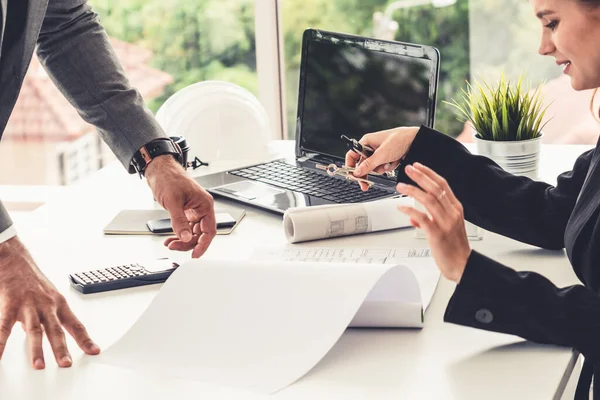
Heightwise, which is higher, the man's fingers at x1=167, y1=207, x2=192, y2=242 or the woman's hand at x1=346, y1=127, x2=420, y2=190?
the woman's hand at x1=346, y1=127, x2=420, y2=190

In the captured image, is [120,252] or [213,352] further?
[120,252]

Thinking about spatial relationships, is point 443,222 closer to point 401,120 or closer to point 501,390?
point 501,390

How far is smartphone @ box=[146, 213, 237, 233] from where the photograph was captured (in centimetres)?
165

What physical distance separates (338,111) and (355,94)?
0.06 metres

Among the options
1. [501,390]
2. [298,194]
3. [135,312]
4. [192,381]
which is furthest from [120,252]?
[501,390]

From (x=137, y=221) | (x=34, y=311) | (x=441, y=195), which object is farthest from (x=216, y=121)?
(x=441, y=195)

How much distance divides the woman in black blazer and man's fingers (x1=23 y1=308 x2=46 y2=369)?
495 mm

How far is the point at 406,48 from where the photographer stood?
1.74m

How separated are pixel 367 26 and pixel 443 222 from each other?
2071 millimetres

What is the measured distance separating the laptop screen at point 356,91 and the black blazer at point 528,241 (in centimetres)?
20

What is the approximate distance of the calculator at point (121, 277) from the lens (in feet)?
4.49

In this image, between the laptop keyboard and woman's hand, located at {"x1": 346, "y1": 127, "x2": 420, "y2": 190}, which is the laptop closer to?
the laptop keyboard

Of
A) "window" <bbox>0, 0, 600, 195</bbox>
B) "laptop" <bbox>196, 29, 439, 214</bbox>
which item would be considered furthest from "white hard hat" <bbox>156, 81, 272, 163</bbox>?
"window" <bbox>0, 0, 600, 195</bbox>

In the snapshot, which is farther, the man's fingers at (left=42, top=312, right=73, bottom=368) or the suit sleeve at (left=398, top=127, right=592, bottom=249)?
the suit sleeve at (left=398, top=127, right=592, bottom=249)
